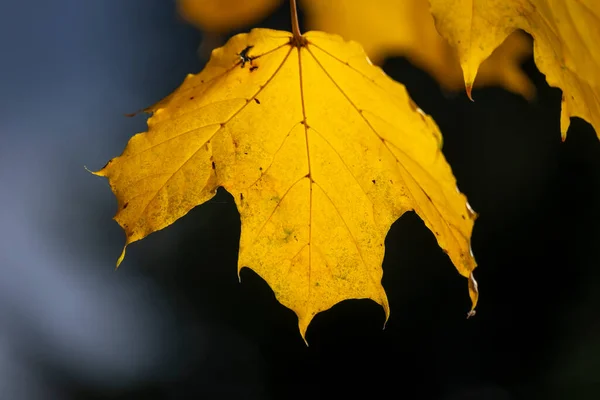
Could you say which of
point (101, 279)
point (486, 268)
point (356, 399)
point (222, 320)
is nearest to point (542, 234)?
point (486, 268)

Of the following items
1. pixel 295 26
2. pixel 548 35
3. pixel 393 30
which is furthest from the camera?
pixel 393 30

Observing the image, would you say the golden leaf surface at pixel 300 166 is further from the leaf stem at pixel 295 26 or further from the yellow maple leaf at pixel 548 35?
the yellow maple leaf at pixel 548 35

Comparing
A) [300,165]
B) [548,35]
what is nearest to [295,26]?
[300,165]

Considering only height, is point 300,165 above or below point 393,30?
below

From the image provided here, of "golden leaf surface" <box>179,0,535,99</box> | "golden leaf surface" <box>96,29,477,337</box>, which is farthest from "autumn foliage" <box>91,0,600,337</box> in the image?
"golden leaf surface" <box>179,0,535,99</box>

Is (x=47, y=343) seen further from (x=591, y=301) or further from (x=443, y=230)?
(x=443, y=230)

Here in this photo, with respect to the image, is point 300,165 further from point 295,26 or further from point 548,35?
point 548,35
